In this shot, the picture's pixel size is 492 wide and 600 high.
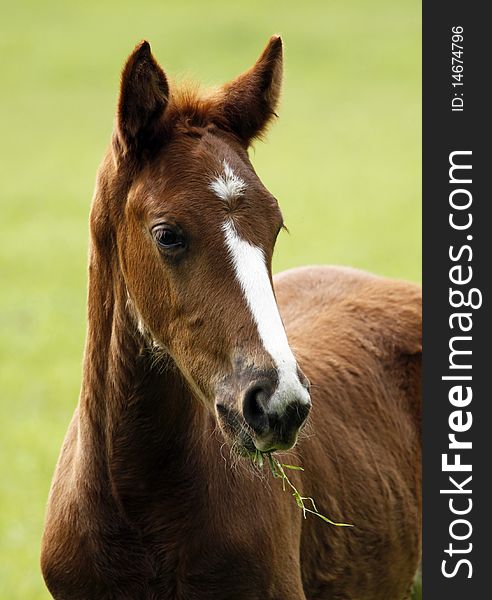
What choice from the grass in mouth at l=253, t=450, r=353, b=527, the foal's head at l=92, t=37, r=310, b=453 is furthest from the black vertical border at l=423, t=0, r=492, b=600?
the foal's head at l=92, t=37, r=310, b=453

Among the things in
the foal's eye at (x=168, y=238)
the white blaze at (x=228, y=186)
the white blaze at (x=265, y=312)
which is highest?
the white blaze at (x=228, y=186)

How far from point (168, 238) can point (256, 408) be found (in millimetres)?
672

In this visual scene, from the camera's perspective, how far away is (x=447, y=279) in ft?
16.9

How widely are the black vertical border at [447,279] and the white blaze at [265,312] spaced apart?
1.72 m

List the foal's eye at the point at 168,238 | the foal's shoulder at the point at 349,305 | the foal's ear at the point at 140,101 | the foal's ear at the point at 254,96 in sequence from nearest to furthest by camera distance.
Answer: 1. the foal's eye at the point at 168,238
2. the foal's ear at the point at 140,101
3. the foal's ear at the point at 254,96
4. the foal's shoulder at the point at 349,305

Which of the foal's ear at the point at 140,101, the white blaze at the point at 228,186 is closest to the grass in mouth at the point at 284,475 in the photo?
the white blaze at the point at 228,186

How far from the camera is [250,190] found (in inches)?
148

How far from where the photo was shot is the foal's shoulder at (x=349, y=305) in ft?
18.4

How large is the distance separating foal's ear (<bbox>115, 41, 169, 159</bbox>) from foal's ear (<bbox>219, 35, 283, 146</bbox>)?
0.27 m

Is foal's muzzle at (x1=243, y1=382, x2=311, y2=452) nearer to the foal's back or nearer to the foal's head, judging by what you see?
the foal's head

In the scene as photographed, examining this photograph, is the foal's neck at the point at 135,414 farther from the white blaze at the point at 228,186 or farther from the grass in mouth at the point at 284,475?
the white blaze at the point at 228,186

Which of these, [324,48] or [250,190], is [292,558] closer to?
[250,190]

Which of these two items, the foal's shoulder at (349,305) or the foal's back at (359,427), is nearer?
the foal's back at (359,427)

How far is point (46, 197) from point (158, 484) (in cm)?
1949
